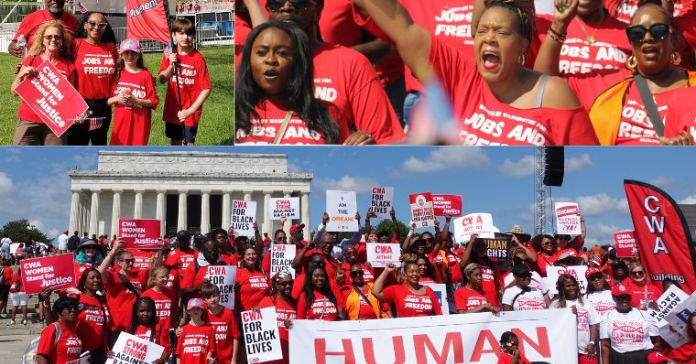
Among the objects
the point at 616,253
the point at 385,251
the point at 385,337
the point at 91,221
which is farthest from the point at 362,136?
the point at 91,221

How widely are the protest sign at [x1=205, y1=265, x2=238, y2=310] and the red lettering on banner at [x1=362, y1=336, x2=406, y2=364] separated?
176 centimetres

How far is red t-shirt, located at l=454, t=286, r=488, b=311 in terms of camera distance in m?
10.7

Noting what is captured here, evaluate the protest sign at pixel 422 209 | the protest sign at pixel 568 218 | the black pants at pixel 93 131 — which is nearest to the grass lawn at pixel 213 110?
the black pants at pixel 93 131

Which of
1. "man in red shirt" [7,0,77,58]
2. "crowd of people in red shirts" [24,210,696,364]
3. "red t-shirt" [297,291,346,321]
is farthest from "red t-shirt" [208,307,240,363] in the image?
"man in red shirt" [7,0,77,58]

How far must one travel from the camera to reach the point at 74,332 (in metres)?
9.38

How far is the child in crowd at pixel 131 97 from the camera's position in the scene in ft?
40.7

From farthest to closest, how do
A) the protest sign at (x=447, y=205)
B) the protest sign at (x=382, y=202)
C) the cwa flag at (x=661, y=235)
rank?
the protest sign at (x=447, y=205)
the protest sign at (x=382, y=202)
the cwa flag at (x=661, y=235)

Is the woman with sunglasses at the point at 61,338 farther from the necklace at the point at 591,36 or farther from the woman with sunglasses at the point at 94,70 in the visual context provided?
the necklace at the point at 591,36

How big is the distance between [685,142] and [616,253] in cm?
289

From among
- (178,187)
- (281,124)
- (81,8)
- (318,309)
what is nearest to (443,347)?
(318,309)

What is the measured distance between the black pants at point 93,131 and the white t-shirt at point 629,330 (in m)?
6.45

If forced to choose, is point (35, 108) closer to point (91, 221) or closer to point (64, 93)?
point (64, 93)

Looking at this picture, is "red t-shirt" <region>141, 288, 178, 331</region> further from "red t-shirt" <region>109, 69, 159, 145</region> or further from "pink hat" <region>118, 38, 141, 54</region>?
"pink hat" <region>118, 38, 141, 54</region>

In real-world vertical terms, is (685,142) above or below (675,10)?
below
